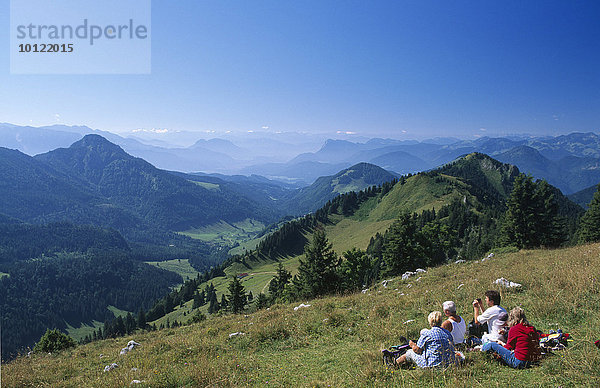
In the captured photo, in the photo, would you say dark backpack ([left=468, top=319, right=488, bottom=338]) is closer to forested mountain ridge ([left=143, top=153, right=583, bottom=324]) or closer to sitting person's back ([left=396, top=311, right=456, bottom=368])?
sitting person's back ([left=396, top=311, right=456, bottom=368])

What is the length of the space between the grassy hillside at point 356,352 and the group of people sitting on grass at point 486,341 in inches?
12.3

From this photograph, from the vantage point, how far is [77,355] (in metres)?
17.1

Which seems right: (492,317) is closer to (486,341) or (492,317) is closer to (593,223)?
(486,341)

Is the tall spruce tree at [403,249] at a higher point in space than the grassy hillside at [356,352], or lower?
lower

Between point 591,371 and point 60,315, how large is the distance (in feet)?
903

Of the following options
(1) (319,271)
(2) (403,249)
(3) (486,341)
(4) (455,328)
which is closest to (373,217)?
(2) (403,249)

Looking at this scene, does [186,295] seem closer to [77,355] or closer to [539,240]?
[77,355]

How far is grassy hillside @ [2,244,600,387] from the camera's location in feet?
21.6

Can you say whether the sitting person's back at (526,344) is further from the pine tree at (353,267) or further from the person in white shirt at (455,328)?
the pine tree at (353,267)

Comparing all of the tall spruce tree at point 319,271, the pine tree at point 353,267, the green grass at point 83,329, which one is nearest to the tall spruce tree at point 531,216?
the pine tree at point 353,267

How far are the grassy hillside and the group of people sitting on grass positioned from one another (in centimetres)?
31

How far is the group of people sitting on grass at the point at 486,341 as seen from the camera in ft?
22.7

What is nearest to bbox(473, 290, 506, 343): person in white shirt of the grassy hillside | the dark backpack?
the dark backpack

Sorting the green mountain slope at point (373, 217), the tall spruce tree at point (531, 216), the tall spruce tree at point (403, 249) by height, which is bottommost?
the green mountain slope at point (373, 217)
